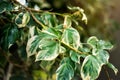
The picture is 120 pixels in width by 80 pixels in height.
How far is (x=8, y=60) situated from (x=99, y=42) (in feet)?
1.72

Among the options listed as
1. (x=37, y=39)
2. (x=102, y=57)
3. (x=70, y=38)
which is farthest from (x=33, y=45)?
(x=102, y=57)

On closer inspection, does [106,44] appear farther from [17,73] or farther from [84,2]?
[84,2]

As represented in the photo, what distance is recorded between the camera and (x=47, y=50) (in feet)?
3.71

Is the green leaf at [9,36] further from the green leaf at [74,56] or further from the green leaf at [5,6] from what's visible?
the green leaf at [74,56]

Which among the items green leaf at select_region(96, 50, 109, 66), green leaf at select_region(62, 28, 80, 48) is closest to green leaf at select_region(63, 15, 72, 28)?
green leaf at select_region(62, 28, 80, 48)

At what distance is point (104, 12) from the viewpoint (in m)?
2.65

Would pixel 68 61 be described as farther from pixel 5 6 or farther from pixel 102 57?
pixel 5 6

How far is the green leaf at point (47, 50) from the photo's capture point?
1.12 metres

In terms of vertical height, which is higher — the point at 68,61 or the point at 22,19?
the point at 22,19

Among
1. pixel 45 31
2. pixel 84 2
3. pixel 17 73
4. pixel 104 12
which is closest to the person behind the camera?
pixel 45 31

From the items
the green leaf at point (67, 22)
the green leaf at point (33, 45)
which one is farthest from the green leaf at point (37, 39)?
the green leaf at point (67, 22)

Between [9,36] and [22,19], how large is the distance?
0.32 feet

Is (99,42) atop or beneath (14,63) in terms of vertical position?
atop

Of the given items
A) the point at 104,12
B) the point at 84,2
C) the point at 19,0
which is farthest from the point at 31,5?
the point at 104,12
